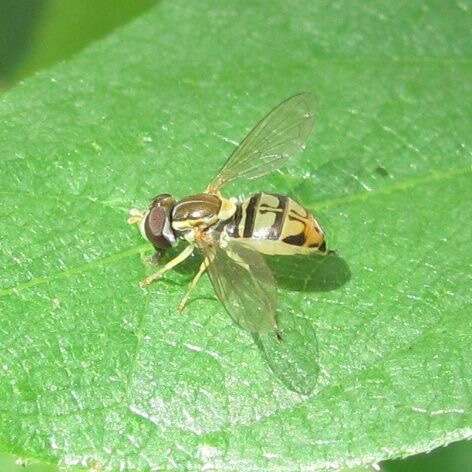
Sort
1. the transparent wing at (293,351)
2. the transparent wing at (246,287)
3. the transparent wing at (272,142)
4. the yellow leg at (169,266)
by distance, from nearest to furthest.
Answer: the transparent wing at (293,351) < the transparent wing at (246,287) < the yellow leg at (169,266) < the transparent wing at (272,142)

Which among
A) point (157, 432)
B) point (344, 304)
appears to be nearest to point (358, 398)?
point (344, 304)

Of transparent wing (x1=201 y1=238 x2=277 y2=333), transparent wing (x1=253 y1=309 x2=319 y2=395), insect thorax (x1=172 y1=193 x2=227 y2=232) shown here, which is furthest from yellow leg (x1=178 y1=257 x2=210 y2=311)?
transparent wing (x1=253 y1=309 x2=319 y2=395)

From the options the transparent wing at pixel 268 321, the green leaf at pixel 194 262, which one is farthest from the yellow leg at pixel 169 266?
the transparent wing at pixel 268 321

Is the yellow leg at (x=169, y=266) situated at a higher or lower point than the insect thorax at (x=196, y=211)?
lower

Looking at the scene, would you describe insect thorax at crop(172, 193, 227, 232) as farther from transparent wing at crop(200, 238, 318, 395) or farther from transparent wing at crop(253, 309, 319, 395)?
transparent wing at crop(253, 309, 319, 395)

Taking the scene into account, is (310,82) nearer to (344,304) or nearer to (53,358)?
(344,304)

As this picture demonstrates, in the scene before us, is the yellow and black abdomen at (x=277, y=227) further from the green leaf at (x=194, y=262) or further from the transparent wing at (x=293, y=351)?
the transparent wing at (x=293, y=351)

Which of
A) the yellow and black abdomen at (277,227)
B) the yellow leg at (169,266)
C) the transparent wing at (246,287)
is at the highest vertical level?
the yellow and black abdomen at (277,227)
